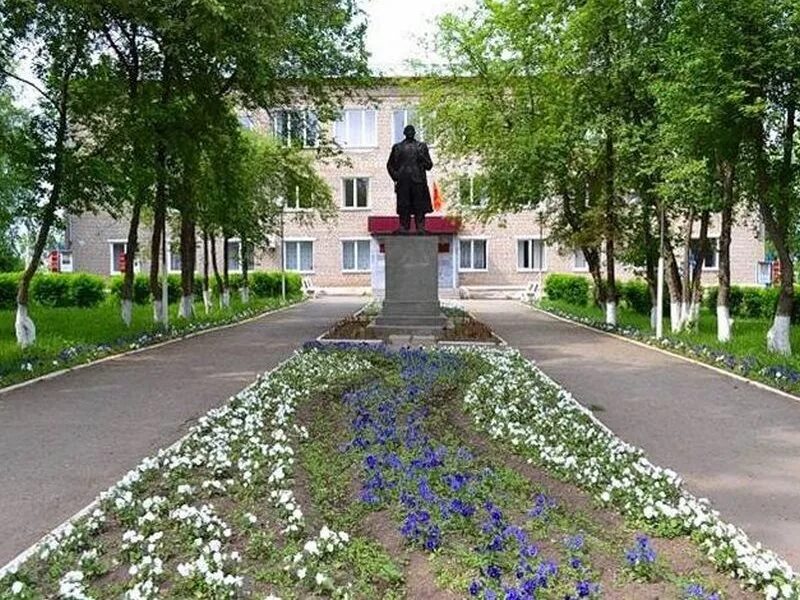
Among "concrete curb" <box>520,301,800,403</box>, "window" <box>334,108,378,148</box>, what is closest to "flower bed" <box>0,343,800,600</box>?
"concrete curb" <box>520,301,800,403</box>

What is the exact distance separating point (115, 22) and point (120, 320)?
6770mm

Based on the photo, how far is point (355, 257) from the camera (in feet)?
150

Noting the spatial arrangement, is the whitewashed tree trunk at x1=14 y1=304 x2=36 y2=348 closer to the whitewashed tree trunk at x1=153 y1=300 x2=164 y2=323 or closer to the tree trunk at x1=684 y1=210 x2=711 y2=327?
the whitewashed tree trunk at x1=153 y1=300 x2=164 y2=323

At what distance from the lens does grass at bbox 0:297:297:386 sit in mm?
11935

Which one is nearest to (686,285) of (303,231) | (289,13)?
(289,13)

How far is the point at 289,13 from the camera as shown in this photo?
15.4m

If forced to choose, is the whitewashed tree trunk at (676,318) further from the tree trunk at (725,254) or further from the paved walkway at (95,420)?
the paved walkway at (95,420)

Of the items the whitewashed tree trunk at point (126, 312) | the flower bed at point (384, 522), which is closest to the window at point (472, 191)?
the whitewashed tree trunk at point (126, 312)

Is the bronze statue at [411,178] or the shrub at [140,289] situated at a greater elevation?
the bronze statue at [411,178]

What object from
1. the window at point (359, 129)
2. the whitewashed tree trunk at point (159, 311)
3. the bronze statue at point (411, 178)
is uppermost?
→ the window at point (359, 129)

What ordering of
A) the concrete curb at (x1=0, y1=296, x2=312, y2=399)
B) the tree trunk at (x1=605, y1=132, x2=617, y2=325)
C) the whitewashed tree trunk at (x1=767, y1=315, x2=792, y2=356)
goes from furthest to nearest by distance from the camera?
the tree trunk at (x1=605, y1=132, x2=617, y2=325) → the whitewashed tree trunk at (x1=767, y1=315, x2=792, y2=356) → the concrete curb at (x1=0, y1=296, x2=312, y2=399)

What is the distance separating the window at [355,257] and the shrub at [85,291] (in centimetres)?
1698

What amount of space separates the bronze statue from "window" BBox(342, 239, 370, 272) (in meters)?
28.2

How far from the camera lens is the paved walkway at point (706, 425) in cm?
541
